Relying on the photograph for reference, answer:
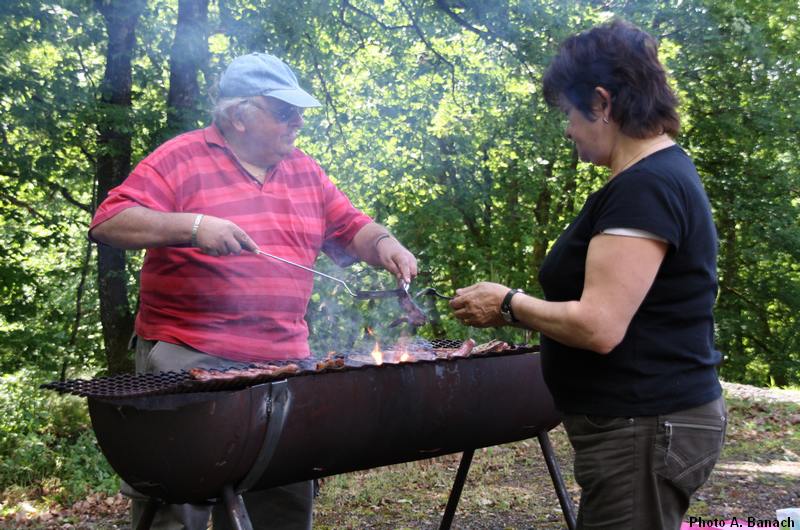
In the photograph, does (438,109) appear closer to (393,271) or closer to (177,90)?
(177,90)

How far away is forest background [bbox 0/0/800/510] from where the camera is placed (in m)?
7.57

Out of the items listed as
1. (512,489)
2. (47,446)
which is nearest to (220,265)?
(512,489)

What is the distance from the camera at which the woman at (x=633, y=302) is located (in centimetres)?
186

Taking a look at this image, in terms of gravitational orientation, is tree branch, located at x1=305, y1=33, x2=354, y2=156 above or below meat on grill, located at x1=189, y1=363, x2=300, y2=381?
above

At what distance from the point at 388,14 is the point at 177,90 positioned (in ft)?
11.6

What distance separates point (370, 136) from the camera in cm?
1030

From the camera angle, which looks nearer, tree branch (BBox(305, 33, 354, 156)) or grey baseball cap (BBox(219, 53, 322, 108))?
grey baseball cap (BBox(219, 53, 322, 108))

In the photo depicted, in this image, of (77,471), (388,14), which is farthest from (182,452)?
(388,14)

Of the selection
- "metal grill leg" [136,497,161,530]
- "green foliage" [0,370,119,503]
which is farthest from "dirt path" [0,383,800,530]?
"metal grill leg" [136,497,161,530]

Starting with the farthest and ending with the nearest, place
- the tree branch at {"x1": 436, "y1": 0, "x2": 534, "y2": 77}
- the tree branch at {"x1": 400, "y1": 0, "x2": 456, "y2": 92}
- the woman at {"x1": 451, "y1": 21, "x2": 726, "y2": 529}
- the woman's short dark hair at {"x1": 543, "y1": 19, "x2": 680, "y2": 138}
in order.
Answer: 1. the tree branch at {"x1": 400, "y1": 0, "x2": 456, "y2": 92}
2. the tree branch at {"x1": 436, "y1": 0, "x2": 534, "y2": 77}
3. the woman's short dark hair at {"x1": 543, "y1": 19, "x2": 680, "y2": 138}
4. the woman at {"x1": 451, "y1": 21, "x2": 726, "y2": 529}

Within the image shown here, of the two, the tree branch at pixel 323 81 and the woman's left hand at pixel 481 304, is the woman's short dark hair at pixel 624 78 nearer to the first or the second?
the woman's left hand at pixel 481 304

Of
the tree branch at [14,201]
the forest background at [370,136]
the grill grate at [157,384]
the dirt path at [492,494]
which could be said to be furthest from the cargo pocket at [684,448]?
the tree branch at [14,201]

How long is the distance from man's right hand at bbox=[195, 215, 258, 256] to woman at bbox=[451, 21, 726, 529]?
1.10 meters

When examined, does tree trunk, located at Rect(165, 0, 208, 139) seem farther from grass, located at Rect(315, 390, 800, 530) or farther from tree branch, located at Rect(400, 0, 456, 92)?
grass, located at Rect(315, 390, 800, 530)
